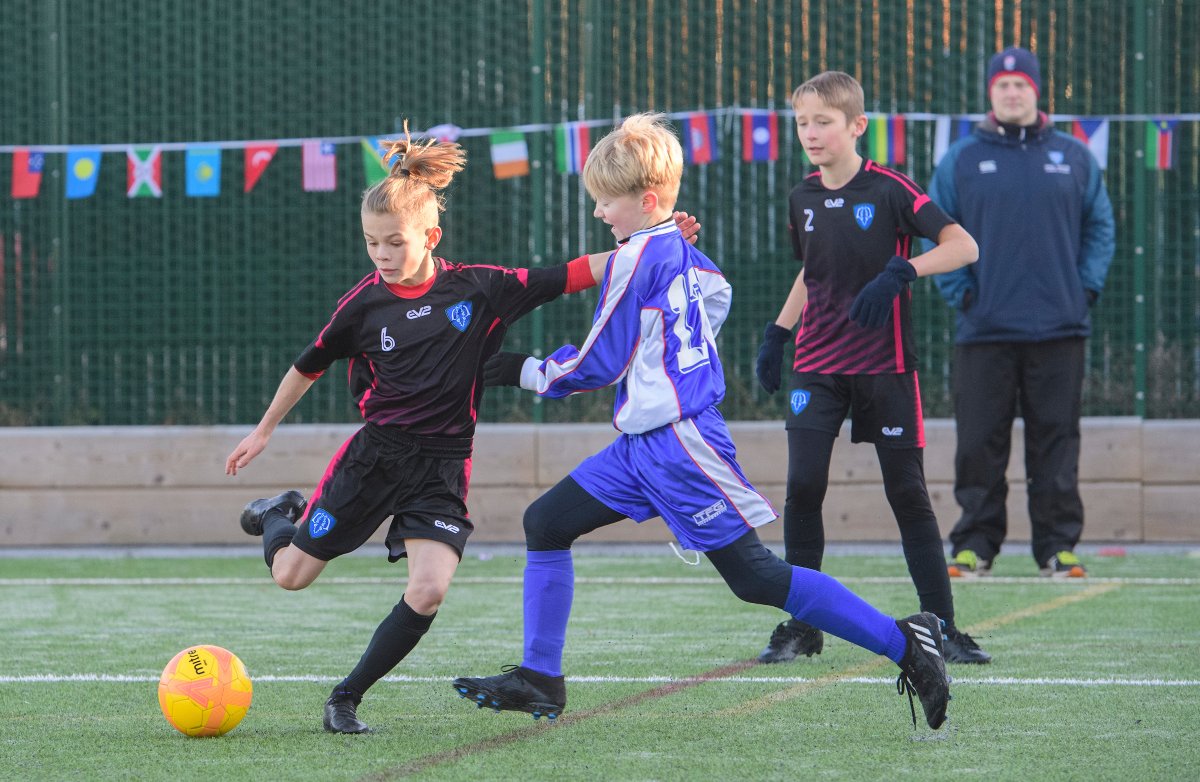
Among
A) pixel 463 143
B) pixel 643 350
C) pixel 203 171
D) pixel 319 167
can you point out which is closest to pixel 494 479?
pixel 463 143

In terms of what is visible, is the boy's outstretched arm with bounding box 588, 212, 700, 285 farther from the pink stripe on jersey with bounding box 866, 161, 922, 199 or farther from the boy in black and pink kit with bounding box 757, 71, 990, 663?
the pink stripe on jersey with bounding box 866, 161, 922, 199

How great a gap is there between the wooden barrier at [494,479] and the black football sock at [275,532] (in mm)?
5356

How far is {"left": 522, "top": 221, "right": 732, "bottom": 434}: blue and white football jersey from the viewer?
4691mm

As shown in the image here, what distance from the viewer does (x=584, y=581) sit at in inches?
358

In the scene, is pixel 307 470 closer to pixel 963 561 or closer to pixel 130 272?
pixel 130 272

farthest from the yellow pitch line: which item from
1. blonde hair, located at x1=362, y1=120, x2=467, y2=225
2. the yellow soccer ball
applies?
blonde hair, located at x1=362, y1=120, x2=467, y2=225

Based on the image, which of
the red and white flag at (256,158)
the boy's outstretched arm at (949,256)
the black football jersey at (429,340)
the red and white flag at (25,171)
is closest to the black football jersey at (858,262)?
the boy's outstretched arm at (949,256)

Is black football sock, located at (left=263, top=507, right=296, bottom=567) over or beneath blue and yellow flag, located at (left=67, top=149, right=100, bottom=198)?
beneath

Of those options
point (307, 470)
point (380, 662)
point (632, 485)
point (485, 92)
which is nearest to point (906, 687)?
point (632, 485)

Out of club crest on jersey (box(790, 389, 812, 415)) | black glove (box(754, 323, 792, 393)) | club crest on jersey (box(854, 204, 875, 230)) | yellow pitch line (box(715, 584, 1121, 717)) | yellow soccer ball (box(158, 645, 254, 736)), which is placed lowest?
yellow pitch line (box(715, 584, 1121, 717))

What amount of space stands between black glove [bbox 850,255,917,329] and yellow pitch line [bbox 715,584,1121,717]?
1.13m

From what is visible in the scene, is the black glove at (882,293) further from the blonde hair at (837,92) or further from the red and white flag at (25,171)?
the red and white flag at (25,171)

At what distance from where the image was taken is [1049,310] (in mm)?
8453

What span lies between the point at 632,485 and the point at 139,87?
26.9 feet
